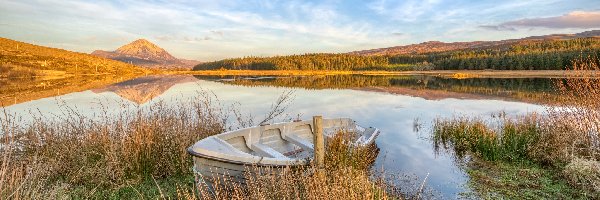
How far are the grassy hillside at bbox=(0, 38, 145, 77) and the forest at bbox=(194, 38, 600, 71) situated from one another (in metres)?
61.3

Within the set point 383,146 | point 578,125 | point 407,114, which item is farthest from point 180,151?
point 407,114

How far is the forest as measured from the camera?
87.1 metres

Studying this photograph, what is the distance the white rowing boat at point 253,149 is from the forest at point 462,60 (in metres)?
64.8

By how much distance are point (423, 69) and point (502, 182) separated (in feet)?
397

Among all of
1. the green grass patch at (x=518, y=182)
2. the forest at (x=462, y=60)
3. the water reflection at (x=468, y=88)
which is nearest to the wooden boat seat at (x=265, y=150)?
the green grass patch at (x=518, y=182)

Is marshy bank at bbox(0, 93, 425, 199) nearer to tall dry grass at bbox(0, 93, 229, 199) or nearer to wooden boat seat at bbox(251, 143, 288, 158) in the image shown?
tall dry grass at bbox(0, 93, 229, 199)

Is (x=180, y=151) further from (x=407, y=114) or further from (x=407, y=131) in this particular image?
(x=407, y=114)

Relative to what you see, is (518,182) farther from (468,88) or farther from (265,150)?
(468,88)

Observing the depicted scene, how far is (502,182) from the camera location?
10578 mm

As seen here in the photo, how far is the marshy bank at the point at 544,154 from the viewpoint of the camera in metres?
9.54

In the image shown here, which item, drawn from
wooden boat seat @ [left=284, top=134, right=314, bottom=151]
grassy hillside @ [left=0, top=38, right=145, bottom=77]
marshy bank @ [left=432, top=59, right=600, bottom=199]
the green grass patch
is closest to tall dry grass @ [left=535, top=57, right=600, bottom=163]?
marshy bank @ [left=432, top=59, right=600, bottom=199]

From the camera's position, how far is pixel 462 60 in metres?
117

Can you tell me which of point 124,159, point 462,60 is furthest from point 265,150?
point 462,60

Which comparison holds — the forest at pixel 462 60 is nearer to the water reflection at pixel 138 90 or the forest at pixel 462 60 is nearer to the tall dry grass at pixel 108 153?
the water reflection at pixel 138 90
